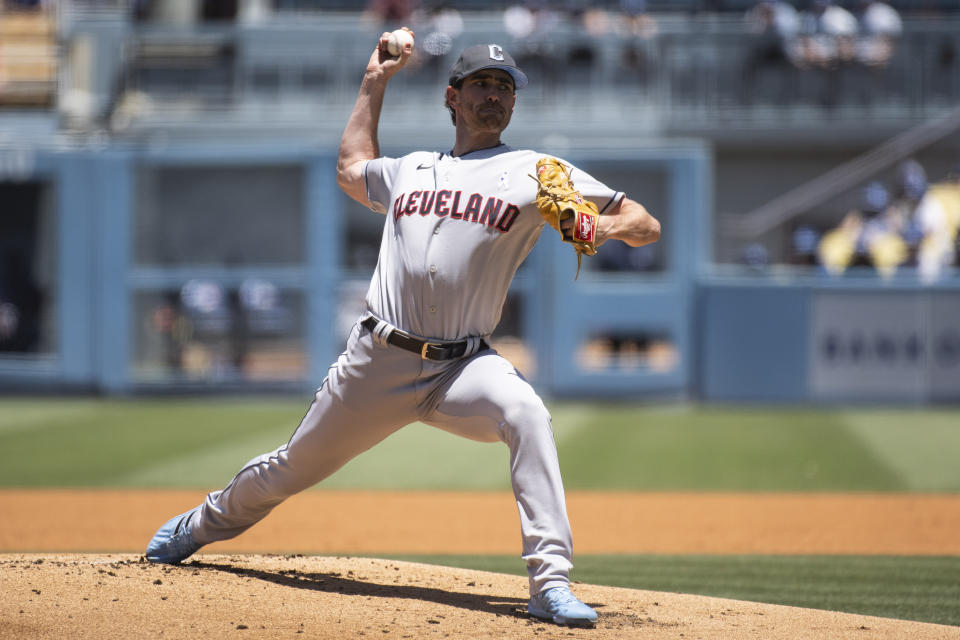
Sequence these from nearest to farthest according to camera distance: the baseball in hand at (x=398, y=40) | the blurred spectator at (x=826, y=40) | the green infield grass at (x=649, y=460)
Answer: the baseball in hand at (x=398, y=40), the green infield grass at (x=649, y=460), the blurred spectator at (x=826, y=40)

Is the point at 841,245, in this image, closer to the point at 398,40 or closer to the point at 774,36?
the point at 774,36

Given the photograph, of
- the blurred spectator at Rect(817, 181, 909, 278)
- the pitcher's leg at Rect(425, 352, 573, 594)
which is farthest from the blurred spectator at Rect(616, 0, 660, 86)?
the pitcher's leg at Rect(425, 352, 573, 594)

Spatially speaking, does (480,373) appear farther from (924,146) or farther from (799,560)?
(924,146)

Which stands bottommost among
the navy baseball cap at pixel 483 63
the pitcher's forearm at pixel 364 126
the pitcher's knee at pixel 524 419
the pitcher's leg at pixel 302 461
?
the pitcher's leg at pixel 302 461

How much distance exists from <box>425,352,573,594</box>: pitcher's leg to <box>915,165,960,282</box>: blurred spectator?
33.6 feet

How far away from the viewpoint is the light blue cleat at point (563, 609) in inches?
149

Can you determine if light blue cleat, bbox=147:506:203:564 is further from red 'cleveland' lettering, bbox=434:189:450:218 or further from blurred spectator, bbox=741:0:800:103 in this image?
blurred spectator, bbox=741:0:800:103

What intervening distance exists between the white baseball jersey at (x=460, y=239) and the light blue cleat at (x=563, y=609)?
2.87 ft

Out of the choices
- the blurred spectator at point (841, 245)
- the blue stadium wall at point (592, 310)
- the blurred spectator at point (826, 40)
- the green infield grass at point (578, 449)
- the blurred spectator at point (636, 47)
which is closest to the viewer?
the green infield grass at point (578, 449)

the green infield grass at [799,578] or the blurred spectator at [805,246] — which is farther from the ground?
the blurred spectator at [805,246]

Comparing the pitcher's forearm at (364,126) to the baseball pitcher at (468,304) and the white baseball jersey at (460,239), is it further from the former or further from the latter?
the white baseball jersey at (460,239)

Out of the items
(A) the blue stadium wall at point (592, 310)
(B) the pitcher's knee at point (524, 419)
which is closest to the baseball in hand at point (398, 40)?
(B) the pitcher's knee at point (524, 419)

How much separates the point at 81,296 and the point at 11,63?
260 inches

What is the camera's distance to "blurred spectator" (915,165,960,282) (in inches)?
538
